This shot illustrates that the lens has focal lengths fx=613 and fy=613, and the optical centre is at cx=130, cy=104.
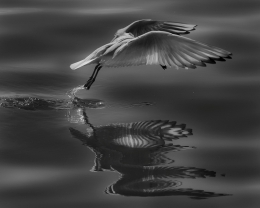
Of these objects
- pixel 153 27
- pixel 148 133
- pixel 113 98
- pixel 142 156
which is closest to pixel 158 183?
pixel 142 156

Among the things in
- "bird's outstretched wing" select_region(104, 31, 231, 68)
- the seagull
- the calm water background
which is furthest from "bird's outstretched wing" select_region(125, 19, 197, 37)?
"bird's outstretched wing" select_region(104, 31, 231, 68)

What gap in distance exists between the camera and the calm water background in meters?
5.17

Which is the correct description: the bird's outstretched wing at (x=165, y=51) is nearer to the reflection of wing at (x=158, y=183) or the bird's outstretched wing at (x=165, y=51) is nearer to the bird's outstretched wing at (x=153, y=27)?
the bird's outstretched wing at (x=153, y=27)

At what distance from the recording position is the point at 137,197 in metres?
5.00

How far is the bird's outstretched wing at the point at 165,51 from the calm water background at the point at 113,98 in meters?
0.60

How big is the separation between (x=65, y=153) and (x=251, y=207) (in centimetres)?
184

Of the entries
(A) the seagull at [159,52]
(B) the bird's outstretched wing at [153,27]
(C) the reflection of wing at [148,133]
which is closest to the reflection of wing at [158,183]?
(C) the reflection of wing at [148,133]

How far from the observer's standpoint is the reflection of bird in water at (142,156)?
16.8ft

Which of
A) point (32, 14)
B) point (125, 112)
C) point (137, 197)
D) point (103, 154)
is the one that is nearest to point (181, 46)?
point (125, 112)

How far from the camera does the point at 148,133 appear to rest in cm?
612

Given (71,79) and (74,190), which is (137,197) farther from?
(71,79)

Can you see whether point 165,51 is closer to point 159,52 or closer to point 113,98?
point 159,52

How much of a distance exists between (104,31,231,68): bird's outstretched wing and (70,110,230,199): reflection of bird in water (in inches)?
25.7

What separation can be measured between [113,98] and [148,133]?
104 cm
